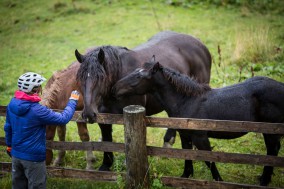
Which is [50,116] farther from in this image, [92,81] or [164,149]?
[164,149]

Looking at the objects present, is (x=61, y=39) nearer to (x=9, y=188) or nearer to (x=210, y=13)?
(x=210, y=13)

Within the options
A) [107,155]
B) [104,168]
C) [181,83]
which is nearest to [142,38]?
[107,155]

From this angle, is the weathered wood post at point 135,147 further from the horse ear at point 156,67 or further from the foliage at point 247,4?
the foliage at point 247,4

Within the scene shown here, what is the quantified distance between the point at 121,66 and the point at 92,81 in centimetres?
98

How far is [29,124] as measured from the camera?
4.07 m

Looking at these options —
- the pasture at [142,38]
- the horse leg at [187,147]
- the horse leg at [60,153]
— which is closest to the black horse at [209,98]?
the horse leg at [187,147]

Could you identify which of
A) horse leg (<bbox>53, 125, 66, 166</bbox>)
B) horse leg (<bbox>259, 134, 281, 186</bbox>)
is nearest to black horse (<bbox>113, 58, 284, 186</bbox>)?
horse leg (<bbox>259, 134, 281, 186</bbox>)

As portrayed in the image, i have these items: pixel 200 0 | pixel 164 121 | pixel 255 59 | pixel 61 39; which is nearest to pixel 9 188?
pixel 164 121

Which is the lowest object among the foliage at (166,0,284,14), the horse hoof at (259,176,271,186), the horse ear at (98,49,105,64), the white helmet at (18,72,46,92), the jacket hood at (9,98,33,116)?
the horse hoof at (259,176,271,186)

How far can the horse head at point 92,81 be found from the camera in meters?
4.77

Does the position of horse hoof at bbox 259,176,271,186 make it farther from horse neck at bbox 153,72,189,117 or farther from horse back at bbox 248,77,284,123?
horse neck at bbox 153,72,189,117

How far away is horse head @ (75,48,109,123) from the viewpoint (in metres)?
4.77

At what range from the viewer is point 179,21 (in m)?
16.2

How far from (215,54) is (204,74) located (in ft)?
15.9
